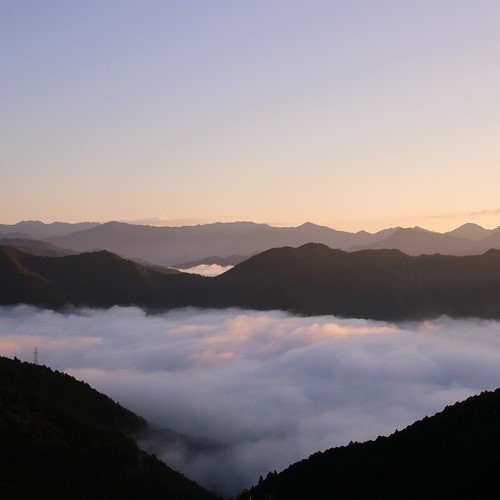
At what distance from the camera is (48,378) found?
15462cm

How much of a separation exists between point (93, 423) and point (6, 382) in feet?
73.1

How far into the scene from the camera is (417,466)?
90.9 meters

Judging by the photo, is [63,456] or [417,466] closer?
[417,466]

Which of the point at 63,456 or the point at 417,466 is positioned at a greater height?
the point at 417,466

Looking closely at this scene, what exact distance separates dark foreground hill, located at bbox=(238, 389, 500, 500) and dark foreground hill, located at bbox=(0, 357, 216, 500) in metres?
26.0

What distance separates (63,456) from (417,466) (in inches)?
2473

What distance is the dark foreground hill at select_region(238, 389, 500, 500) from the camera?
74.2m

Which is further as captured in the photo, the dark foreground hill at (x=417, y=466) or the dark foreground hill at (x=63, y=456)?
the dark foreground hill at (x=63, y=456)

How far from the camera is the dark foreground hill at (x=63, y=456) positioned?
107 m

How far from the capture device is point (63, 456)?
375 ft

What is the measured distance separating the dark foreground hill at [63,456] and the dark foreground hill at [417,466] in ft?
85.3

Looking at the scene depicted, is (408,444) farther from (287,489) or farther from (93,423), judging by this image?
(93,423)

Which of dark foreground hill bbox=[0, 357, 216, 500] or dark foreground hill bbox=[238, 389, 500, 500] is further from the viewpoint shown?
dark foreground hill bbox=[0, 357, 216, 500]

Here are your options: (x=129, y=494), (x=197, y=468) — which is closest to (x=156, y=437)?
(x=197, y=468)
